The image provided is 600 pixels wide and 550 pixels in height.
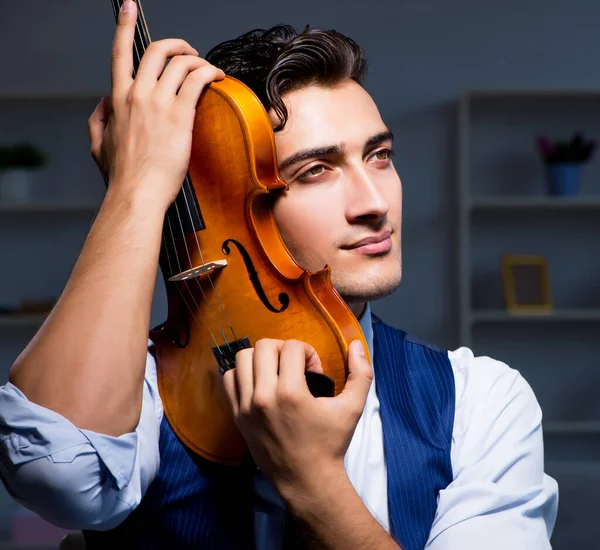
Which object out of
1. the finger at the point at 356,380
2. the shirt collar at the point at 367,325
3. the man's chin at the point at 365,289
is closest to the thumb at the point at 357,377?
the finger at the point at 356,380

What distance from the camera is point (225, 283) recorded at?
1.08 metres

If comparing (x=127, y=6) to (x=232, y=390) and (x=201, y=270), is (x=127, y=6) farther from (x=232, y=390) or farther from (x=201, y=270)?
(x=232, y=390)

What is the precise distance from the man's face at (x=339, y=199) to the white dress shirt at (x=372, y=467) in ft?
0.49

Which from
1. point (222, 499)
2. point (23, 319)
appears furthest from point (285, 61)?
point (23, 319)

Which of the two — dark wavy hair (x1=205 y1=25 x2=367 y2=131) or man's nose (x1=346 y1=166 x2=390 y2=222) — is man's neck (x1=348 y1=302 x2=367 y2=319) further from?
dark wavy hair (x1=205 y1=25 x2=367 y2=131)

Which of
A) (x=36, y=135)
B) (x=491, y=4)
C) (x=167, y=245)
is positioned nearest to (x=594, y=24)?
(x=491, y=4)

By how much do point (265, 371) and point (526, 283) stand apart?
3.68 metres

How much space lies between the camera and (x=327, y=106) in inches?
51.3

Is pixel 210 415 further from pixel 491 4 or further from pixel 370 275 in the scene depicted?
pixel 491 4

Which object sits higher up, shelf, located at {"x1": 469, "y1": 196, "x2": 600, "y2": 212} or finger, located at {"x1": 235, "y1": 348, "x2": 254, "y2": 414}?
shelf, located at {"x1": 469, "y1": 196, "x2": 600, "y2": 212}

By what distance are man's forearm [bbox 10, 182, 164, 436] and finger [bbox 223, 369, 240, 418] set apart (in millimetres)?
99

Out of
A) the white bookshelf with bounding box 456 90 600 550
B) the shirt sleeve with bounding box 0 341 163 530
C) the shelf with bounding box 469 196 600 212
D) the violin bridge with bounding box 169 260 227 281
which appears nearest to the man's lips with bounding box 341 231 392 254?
the violin bridge with bounding box 169 260 227 281

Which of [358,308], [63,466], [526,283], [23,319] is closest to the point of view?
[63,466]

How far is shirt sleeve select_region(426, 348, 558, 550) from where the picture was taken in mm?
1113
